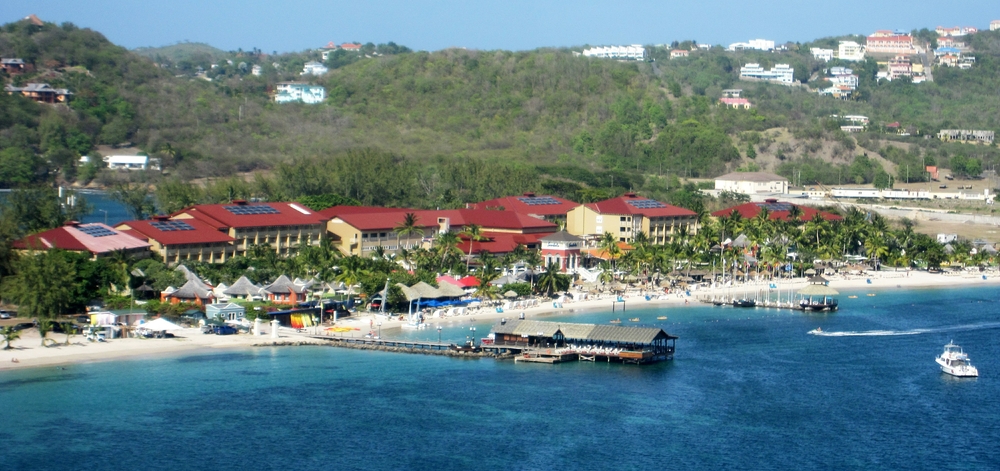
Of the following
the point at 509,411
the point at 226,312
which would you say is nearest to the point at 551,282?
the point at 226,312

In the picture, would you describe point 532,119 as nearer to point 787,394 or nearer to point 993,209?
point 993,209

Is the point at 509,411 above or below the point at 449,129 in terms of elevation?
below

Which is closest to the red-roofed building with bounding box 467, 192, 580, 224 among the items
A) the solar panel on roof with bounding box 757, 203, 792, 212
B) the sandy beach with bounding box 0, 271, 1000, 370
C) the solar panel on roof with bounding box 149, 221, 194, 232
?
the solar panel on roof with bounding box 757, 203, 792, 212

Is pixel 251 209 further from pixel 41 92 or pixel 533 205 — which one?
pixel 41 92

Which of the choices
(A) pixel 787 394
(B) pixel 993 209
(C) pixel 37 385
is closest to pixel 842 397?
(A) pixel 787 394

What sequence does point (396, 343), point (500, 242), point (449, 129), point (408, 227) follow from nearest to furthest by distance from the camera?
point (396, 343), point (408, 227), point (500, 242), point (449, 129)

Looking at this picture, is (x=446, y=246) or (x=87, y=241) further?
(x=446, y=246)

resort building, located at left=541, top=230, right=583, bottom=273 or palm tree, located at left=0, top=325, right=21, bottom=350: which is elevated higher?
resort building, located at left=541, top=230, right=583, bottom=273

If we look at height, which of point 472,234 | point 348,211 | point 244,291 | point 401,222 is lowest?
point 244,291

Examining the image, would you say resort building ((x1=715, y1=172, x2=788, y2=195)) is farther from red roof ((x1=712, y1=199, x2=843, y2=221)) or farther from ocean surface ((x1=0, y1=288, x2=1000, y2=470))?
ocean surface ((x1=0, y1=288, x2=1000, y2=470))
